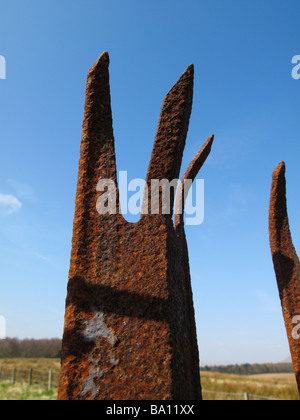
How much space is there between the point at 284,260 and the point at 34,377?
23.8 metres

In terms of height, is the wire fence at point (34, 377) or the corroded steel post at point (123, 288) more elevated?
the corroded steel post at point (123, 288)

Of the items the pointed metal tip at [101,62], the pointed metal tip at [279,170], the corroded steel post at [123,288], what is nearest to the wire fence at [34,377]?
the pointed metal tip at [279,170]

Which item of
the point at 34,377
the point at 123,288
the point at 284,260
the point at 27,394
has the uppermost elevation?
the point at 284,260

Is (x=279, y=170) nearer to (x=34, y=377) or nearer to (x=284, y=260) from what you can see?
(x=284, y=260)

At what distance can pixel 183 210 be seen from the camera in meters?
3.67

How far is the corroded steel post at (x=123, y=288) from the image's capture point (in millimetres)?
1991

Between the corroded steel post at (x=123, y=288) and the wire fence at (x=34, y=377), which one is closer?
the corroded steel post at (x=123, y=288)

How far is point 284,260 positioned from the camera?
4285 mm

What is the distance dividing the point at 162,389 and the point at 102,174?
1.56 metres

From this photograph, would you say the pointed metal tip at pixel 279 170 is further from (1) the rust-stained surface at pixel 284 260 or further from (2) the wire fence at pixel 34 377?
(2) the wire fence at pixel 34 377

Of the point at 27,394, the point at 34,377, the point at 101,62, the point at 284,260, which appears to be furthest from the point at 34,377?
the point at 101,62

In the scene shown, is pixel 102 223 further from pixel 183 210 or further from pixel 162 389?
pixel 183 210

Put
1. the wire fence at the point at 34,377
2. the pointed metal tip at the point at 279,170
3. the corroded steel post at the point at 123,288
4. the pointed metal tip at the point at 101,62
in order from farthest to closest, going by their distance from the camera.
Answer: the wire fence at the point at 34,377 → the pointed metal tip at the point at 279,170 → the pointed metal tip at the point at 101,62 → the corroded steel post at the point at 123,288

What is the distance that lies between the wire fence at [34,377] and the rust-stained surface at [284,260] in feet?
66.1
